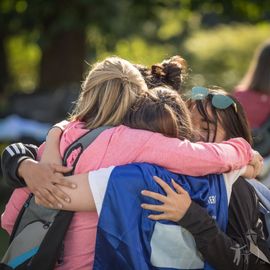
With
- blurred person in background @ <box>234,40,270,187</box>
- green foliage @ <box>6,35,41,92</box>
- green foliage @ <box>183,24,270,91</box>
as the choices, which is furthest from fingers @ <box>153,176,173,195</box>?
green foliage @ <box>6,35,41,92</box>

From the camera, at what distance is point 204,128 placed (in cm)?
361

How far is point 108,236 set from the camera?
9.93ft

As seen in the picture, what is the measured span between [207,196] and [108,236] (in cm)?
43

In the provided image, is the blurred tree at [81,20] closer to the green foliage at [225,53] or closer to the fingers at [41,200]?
the green foliage at [225,53]

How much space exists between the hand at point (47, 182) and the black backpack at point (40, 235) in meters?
0.06

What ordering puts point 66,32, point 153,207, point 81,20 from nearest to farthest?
point 153,207 < point 81,20 < point 66,32

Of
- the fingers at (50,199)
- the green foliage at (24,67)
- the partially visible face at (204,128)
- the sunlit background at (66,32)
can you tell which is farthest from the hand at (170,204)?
the green foliage at (24,67)

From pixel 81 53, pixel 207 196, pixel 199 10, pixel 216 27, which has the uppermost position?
pixel 207 196

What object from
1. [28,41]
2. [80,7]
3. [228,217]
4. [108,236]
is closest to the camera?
[108,236]

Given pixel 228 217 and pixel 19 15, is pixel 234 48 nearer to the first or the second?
pixel 19 15

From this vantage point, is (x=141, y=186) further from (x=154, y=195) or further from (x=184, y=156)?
(x=184, y=156)

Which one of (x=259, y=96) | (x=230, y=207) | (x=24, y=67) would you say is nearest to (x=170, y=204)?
(x=230, y=207)

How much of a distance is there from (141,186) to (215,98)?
0.71 meters

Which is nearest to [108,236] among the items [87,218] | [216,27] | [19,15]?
[87,218]
